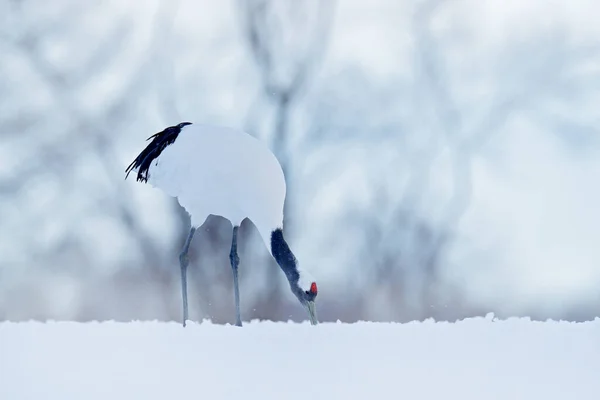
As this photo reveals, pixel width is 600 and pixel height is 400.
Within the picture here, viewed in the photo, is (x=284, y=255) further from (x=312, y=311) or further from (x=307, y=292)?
(x=312, y=311)

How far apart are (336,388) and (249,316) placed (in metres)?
5.26

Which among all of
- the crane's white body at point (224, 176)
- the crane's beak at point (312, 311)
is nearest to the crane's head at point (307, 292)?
the crane's beak at point (312, 311)

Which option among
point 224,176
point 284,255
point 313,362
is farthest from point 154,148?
point 313,362

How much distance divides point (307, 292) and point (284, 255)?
34 cm

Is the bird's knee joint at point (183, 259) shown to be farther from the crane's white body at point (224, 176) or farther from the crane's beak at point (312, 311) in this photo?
the crane's beak at point (312, 311)

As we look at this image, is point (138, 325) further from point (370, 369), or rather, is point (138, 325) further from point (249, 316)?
point (249, 316)

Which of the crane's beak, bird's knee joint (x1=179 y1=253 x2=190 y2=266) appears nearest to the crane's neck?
the crane's beak

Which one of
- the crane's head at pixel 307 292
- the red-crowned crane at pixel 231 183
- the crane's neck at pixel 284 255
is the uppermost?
the red-crowned crane at pixel 231 183

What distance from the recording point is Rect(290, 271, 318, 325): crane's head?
5.93 metres

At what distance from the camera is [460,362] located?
402cm

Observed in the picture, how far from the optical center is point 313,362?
157 inches

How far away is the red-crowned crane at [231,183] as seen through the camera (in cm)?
600

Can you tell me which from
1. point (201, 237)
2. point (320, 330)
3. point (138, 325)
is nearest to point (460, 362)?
point (320, 330)

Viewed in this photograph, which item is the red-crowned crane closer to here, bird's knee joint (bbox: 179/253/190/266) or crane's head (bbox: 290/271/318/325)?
crane's head (bbox: 290/271/318/325)
